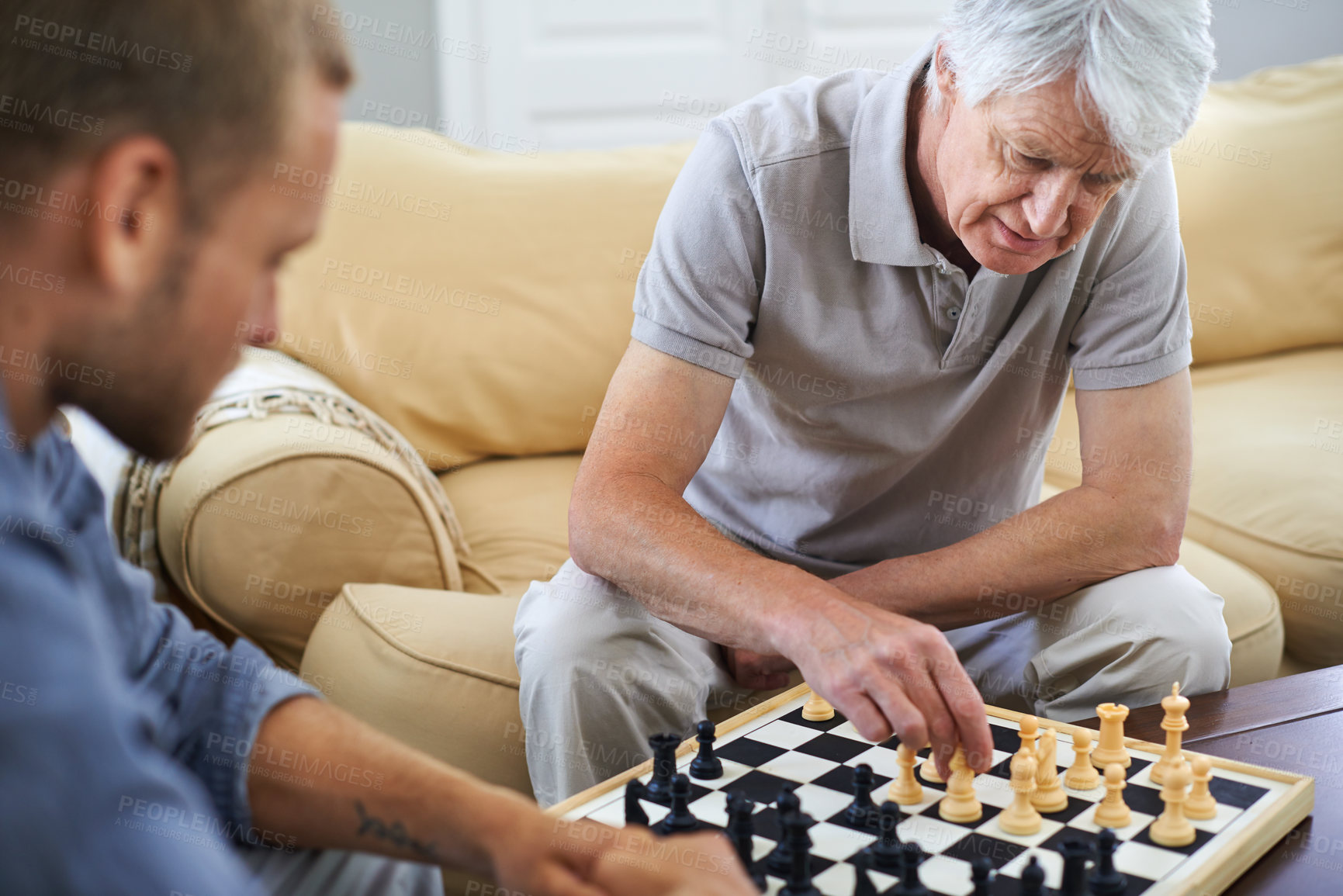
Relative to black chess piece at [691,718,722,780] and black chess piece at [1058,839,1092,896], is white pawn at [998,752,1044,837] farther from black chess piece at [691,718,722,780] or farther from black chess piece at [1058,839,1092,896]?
black chess piece at [691,718,722,780]

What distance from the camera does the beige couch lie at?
5.16 ft

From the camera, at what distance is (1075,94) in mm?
1218

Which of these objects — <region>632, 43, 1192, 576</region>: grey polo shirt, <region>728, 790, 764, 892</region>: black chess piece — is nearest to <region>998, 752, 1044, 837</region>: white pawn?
<region>728, 790, 764, 892</region>: black chess piece

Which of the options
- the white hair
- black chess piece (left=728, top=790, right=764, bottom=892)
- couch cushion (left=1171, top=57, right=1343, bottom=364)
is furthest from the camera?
couch cushion (left=1171, top=57, right=1343, bottom=364)

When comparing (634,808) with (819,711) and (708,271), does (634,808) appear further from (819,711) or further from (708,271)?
(708,271)

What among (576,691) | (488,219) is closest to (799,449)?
(576,691)

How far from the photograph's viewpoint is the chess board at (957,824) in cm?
94

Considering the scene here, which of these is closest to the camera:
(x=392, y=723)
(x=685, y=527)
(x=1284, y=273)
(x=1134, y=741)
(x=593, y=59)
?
(x=1134, y=741)

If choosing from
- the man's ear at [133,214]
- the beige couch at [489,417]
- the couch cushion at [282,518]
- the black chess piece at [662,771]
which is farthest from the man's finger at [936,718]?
the couch cushion at [282,518]

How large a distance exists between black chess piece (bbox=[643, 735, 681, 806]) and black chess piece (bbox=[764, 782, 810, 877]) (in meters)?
0.11

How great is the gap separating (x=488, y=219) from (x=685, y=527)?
106 centimetres

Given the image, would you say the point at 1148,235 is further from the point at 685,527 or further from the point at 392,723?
the point at 392,723

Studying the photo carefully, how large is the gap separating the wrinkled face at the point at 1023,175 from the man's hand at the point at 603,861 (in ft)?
2.66

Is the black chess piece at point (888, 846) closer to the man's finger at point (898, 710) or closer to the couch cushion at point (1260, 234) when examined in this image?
the man's finger at point (898, 710)
